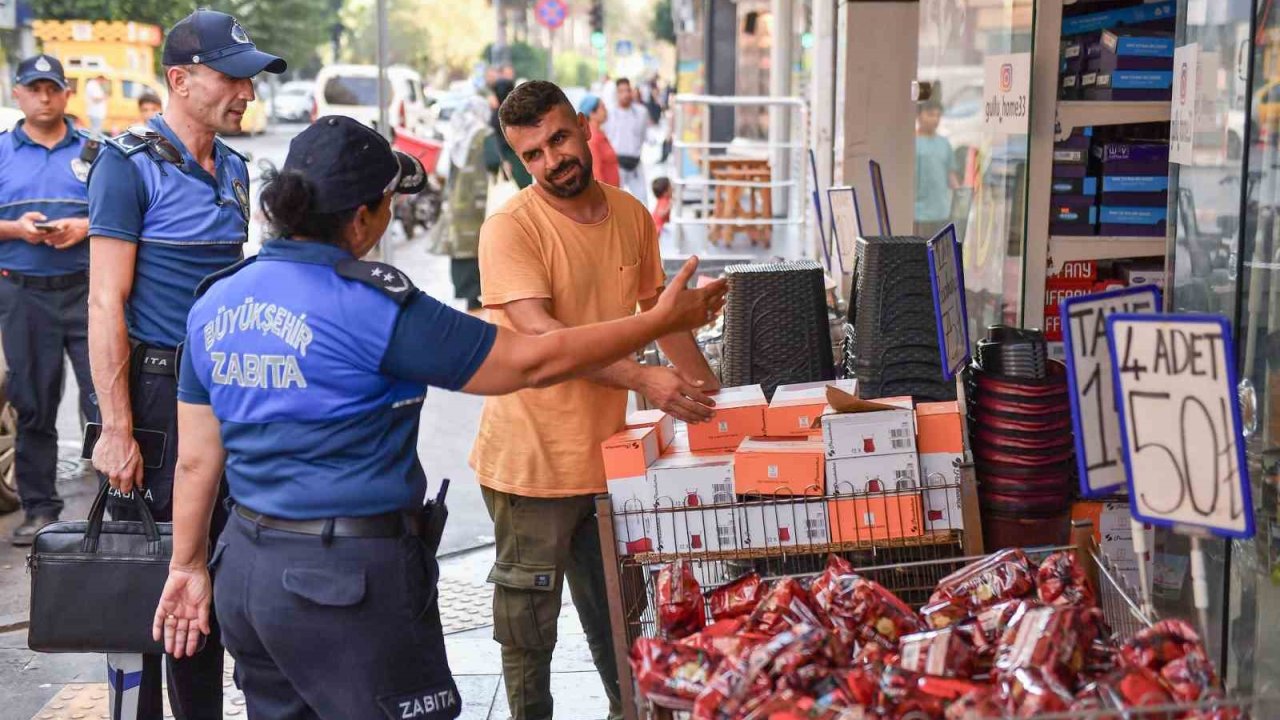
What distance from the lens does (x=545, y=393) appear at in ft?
14.1

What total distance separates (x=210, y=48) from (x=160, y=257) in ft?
2.09

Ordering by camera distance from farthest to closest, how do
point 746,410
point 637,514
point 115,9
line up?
point 115,9 < point 746,410 < point 637,514

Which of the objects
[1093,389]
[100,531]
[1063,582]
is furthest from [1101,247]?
[100,531]

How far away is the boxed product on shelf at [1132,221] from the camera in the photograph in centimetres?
592

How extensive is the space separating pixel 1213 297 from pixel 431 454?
20.3 ft

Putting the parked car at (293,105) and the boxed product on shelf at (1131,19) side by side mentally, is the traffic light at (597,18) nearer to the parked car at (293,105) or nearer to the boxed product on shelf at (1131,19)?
the parked car at (293,105)

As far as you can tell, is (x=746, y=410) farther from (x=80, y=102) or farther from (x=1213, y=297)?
(x=80, y=102)

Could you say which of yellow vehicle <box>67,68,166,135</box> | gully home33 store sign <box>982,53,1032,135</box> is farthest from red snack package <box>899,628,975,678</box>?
yellow vehicle <box>67,68,166,135</box>

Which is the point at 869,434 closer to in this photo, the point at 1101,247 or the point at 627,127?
the point at 1101,247

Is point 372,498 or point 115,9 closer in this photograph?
point 372,498

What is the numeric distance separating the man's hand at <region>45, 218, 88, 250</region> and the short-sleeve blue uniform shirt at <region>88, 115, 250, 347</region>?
10.4 feet

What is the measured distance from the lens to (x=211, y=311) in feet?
10.4

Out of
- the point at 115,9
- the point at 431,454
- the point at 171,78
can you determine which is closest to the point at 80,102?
the point at 115,9

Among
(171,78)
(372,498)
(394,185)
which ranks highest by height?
(171,78)
